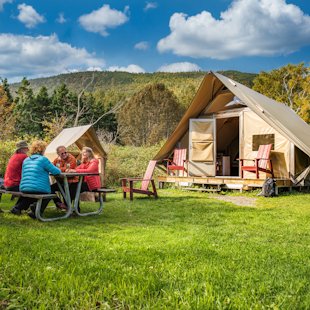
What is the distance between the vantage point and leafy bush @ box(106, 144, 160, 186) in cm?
1308

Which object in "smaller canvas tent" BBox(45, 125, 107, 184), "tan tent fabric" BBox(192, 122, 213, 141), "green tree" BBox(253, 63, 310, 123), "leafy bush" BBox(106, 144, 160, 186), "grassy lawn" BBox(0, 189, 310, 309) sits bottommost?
"grassy lawn" BBox(0, 189, 310, 309)

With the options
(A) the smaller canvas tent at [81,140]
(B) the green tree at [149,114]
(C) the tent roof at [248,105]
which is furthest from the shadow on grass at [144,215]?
(B) the green tree at [149,114]

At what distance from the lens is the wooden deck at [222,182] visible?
395 inches

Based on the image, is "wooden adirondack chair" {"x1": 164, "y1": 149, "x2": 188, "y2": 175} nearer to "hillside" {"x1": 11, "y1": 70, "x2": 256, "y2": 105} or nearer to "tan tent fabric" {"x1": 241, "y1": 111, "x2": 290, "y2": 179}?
"tan tent fabric" {"x1": 241, "y1": 111, "x2": 290, "y2": 179}

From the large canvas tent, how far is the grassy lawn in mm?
5494

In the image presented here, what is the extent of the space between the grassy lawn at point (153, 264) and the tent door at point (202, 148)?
657 centimetres

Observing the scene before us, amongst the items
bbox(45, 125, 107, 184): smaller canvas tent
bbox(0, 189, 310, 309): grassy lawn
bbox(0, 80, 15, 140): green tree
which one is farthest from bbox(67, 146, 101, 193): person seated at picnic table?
bbox(0, 80, 15, 140): green tree

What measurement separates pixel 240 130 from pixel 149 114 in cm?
1804

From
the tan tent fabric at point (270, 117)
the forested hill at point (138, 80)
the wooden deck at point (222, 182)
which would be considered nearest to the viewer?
the tan tent fabric at point (270, 117)

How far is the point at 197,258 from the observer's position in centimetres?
316

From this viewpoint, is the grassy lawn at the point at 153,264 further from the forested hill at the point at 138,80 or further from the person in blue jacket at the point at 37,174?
the forested hill at the point at 138,80

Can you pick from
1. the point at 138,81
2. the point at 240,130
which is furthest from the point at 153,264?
the point at 138,81

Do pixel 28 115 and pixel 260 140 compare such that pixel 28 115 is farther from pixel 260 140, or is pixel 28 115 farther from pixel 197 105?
pixel 260 140

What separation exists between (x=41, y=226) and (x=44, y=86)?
2814 centimetres
